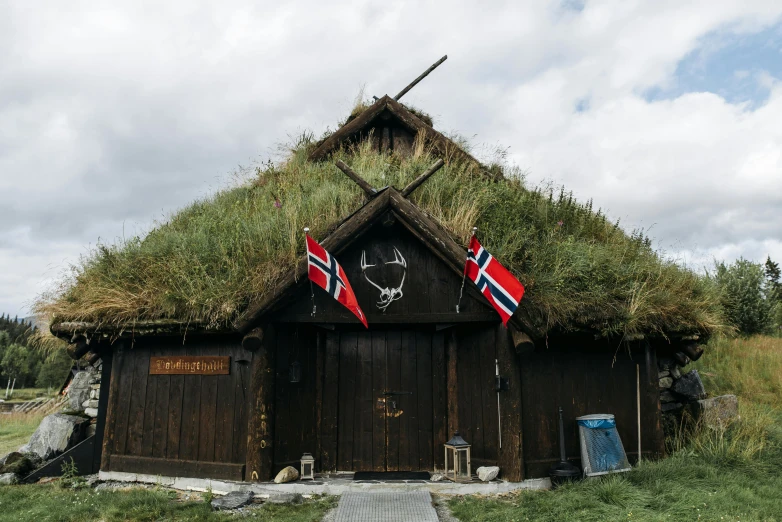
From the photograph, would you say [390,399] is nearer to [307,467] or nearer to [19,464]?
[307,467]

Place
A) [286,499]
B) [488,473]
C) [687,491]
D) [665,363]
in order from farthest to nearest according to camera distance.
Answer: [665,363], [488,473], [286,499], [687,491]

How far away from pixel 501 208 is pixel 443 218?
55.0 inches

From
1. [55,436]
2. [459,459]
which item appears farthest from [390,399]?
[55,436]

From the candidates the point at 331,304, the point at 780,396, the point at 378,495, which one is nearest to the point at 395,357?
the point at 331,304

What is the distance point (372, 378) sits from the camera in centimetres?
752

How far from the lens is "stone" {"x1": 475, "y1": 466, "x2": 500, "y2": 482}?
6.63 metres

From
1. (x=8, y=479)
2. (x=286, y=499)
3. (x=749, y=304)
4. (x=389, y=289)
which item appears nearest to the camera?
(x=286, y=499)

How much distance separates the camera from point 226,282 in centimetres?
707

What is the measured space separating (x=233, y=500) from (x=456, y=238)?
4.18 meters

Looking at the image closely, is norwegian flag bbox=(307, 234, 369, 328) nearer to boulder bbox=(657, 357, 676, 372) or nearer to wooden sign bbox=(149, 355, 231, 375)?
wooden sign bbox=(149, 355, 231, 375)

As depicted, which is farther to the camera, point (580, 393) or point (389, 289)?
point (580, 393)

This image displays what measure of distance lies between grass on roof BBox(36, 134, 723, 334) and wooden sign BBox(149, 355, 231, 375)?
0.67 metres

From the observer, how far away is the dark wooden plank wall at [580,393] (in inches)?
275

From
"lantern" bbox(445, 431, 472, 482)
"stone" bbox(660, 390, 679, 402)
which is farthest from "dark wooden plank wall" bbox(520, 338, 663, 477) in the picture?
"stone" bbox(660, 390, 679, 402)
